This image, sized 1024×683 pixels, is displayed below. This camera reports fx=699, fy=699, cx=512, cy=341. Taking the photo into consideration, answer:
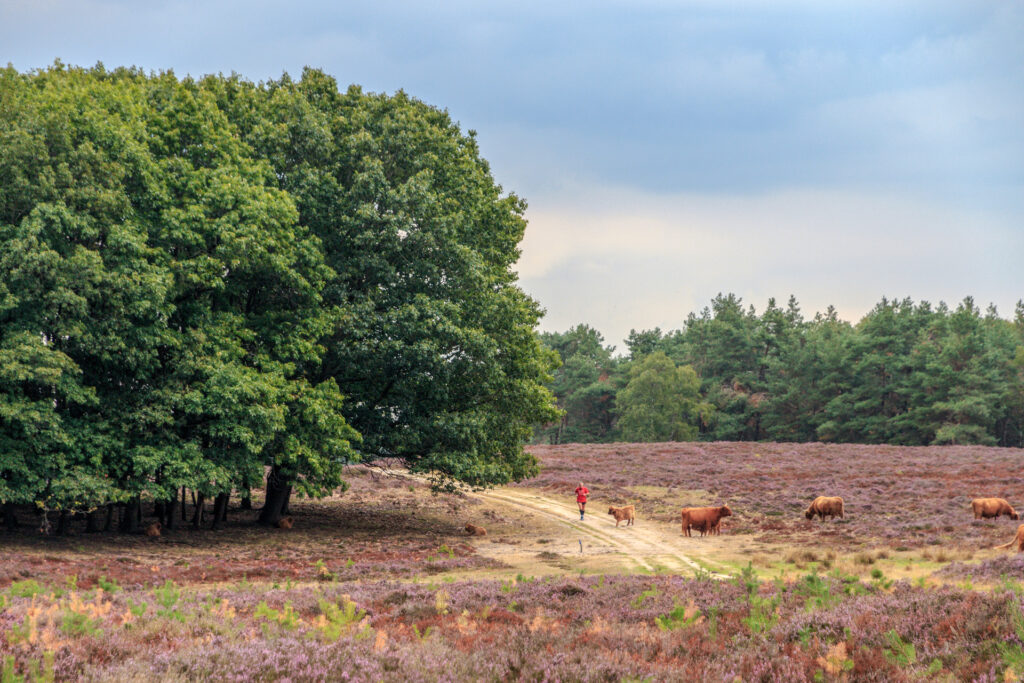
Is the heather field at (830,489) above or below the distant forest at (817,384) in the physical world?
below

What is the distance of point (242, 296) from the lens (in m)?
26.9

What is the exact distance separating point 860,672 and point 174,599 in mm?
10669

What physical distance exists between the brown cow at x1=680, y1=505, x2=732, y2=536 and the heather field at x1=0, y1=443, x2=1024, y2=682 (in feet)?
2.60

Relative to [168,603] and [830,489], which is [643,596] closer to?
[168,603]

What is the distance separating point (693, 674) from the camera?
878 cm

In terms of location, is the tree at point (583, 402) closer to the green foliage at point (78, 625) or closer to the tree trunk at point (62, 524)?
the tree trunk at point (62, 524)

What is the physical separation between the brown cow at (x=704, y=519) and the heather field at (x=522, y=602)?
31.2 inches

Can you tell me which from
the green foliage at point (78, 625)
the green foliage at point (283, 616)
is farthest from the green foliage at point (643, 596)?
the green foliage at point (78, 625)

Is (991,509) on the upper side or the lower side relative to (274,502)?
upper

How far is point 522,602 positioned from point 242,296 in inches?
730

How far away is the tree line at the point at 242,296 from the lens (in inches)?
814

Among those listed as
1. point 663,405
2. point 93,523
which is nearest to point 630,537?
point 93,523

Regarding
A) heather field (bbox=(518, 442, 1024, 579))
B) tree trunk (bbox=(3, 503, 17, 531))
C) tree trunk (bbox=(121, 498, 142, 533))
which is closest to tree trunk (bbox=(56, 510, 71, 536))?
tree trunk (bbox=(3, 503, 17, 531))

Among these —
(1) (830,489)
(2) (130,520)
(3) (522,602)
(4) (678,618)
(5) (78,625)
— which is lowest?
(2) (130,520)
